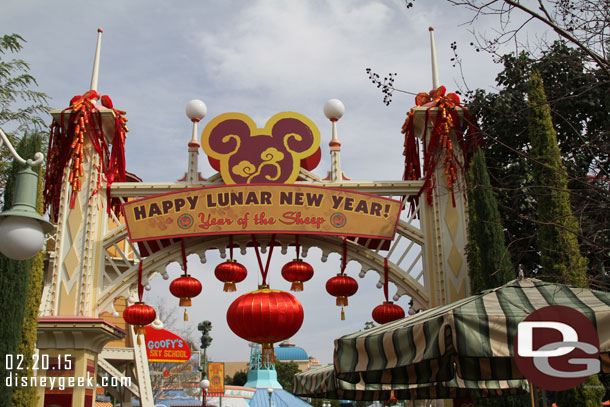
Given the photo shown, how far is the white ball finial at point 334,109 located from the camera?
14617 mm

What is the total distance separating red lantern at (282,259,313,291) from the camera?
1349 centimetres

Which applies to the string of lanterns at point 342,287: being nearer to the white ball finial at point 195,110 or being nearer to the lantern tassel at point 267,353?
the lantern tassel at point 267,353

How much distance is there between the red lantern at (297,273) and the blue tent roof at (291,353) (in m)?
72.0

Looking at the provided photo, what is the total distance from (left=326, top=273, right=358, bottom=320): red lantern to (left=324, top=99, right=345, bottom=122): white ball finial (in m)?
3.79

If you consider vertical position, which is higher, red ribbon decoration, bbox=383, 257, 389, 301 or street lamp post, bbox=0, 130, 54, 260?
red ribbon decoration, bbox=383, 257, 389, 301

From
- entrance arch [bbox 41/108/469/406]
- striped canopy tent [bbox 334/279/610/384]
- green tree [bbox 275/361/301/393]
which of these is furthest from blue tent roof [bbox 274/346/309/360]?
striped canopy tent [bbox 334/279/610/384]

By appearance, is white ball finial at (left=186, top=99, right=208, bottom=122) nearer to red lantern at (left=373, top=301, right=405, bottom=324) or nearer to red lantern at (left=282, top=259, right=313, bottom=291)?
red lantern at (left=282, top=259, right=313, bottom=291)

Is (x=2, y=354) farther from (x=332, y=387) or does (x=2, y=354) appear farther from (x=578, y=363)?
(x=578, y=363)

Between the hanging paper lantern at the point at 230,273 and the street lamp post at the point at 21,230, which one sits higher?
the hanging paper lantern at the point at 230,273

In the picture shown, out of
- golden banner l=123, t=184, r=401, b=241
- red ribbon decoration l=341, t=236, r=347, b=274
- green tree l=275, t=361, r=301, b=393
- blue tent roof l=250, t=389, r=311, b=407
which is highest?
golden banner l=123, t=184, r=401, b=241

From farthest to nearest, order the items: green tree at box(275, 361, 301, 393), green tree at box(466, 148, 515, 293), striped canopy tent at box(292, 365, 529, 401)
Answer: green tree at box(275, 361, 301, 393), green tree at box(466, 148, 515, 293), striped canopy tent at box(292, 365, 529, 401)

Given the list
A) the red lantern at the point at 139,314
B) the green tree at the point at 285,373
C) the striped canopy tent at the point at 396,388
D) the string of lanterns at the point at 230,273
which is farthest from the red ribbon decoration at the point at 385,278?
the green tree at the point at 285,373

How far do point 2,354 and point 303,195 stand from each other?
6.56 meters

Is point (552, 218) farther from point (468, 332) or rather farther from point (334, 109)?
point (334, 109)
